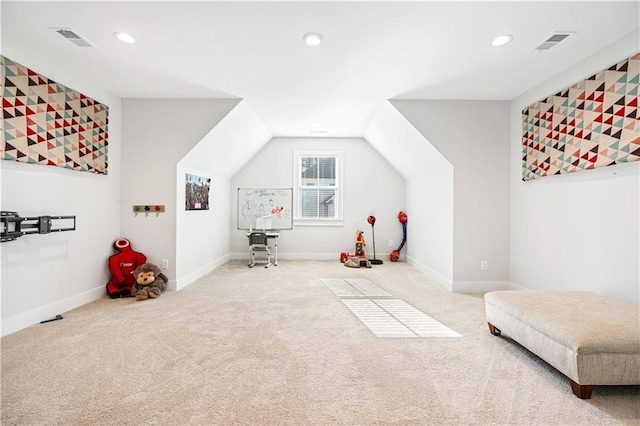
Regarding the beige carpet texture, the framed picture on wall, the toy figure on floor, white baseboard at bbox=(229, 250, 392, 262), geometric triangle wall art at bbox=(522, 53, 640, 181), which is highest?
geometric triangle wall art at bbox=(522, 53, 640, 181)

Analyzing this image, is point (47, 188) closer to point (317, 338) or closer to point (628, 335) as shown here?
point (317, 338)

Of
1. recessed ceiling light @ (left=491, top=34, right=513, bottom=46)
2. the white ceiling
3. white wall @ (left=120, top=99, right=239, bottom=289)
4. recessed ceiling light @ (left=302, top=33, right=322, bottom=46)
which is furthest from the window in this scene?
recessed ceiling light @ (left=491, top=34, right=513, bottom=46)

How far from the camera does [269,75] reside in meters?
3.54

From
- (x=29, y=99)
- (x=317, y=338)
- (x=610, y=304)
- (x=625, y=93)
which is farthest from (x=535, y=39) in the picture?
(x=29, y=99)

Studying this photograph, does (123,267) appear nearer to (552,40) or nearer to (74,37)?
(74,37)

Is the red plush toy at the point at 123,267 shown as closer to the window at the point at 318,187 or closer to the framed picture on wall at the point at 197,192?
the framed picture on wall at the point at 197,192

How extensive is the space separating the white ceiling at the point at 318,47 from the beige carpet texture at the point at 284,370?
2.48 meters

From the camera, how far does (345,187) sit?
271 inches

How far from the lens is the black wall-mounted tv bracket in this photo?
2699 mm

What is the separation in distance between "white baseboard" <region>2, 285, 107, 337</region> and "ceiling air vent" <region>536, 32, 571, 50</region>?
5106 millimetres

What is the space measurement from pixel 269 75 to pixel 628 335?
11.7ft

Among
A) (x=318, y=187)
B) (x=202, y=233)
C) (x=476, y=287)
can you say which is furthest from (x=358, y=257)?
(x=202, y=233)

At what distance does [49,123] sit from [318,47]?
8.81 feet

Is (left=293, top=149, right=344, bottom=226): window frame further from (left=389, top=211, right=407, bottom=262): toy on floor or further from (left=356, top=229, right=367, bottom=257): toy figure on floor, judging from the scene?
(left=389, top=211, right=407, bottom=262): toy on floor
